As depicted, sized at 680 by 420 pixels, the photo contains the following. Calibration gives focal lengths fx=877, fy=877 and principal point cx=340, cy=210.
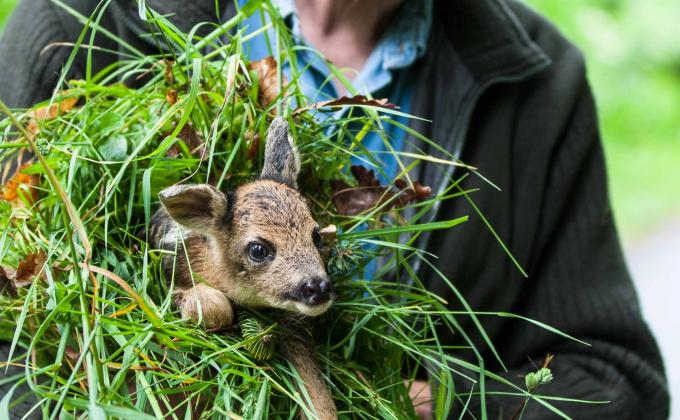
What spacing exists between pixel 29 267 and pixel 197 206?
34 cm

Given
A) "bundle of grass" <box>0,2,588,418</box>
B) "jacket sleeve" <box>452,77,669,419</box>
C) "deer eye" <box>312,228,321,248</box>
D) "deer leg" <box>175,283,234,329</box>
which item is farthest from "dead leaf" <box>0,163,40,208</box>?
"jacket sleeve" <box>452,77,669,419</box>

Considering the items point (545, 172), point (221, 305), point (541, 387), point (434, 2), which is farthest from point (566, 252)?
point (221, 305)

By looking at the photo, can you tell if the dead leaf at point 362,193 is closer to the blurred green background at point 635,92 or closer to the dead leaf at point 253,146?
the dead leaf at point 253,146

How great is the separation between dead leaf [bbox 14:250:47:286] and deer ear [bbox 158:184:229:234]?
263 mm

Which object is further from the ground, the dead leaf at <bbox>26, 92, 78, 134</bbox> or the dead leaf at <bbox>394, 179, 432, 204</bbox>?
the dead leaf at <bbox>26, 92, 78, 134</bbox>

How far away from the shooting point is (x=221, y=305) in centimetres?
154

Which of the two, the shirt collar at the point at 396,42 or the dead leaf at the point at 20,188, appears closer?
the dead leaf at the point at 20,188

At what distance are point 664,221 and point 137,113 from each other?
228 inches

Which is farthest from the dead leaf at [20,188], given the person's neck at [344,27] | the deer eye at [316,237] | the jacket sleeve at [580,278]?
the jacket sleeve at [580,278]

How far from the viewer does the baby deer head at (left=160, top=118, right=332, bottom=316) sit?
156 centimetres

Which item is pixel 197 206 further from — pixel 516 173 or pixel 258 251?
pixel 516 173

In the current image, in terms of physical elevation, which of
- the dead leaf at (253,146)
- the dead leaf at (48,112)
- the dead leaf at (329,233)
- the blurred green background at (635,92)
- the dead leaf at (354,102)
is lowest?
the blurred green background at (635,92)

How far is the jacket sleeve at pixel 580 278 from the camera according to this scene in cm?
275

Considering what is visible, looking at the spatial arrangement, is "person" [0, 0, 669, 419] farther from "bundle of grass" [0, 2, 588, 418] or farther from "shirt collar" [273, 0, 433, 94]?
"bundle of grass" [0, 2, 588, 418]
